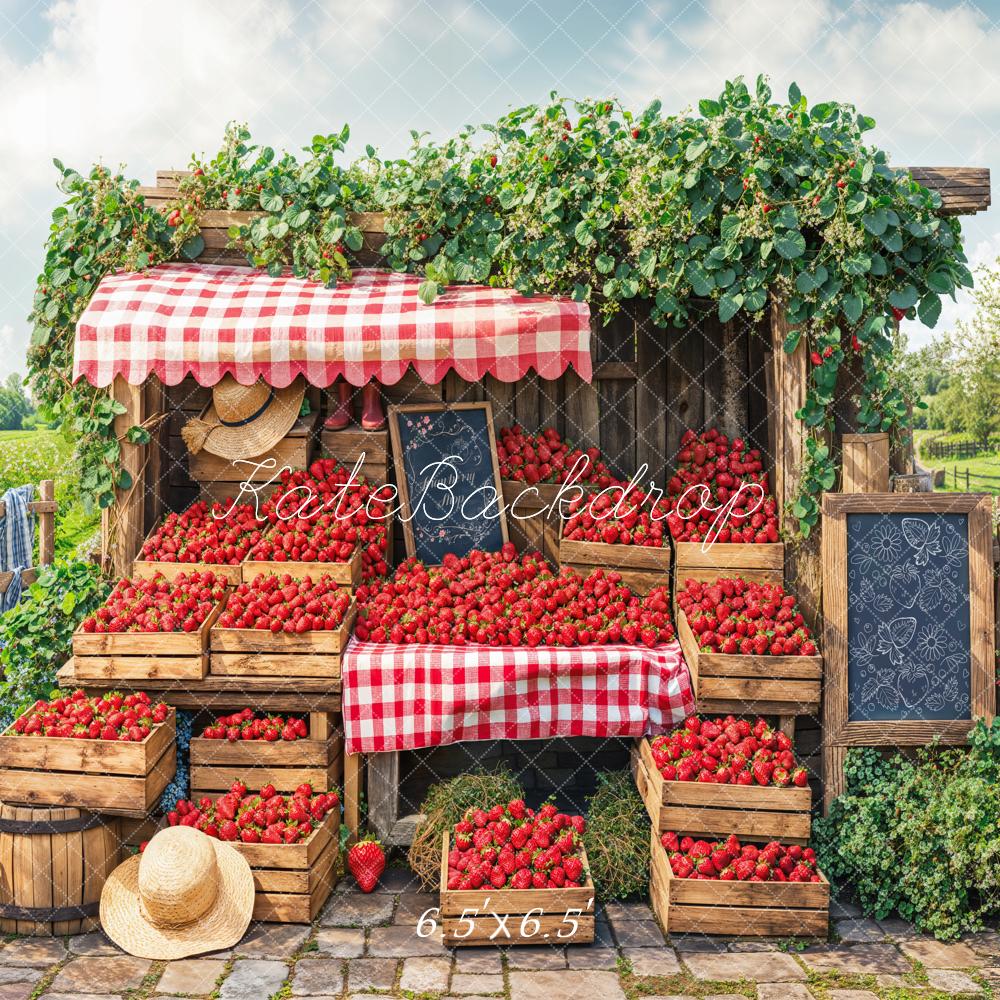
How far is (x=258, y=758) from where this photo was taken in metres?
6.52

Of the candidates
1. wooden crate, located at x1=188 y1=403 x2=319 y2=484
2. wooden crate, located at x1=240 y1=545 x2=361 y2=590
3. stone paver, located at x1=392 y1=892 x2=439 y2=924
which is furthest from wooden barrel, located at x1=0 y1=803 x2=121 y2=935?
wooden crate, located at x1=188 y1=403 x2=319 y2=484

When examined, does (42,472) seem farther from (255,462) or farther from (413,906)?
(413,906)

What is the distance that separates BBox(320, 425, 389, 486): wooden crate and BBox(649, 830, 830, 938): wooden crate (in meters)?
3.75

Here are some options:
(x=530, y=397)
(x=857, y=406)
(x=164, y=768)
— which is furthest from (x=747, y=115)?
(x=164, y=768)

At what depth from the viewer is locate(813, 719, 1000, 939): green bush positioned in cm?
592

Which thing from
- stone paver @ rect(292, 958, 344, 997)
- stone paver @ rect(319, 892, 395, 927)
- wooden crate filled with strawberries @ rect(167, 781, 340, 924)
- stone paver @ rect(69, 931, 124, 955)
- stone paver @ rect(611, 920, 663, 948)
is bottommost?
stone paver @ rect(611, 920, 663, 948)

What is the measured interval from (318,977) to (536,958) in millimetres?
1153

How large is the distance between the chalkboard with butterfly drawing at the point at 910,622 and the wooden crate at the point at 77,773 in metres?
4.30

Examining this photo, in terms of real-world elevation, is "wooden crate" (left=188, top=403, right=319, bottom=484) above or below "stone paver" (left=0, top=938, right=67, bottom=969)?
above

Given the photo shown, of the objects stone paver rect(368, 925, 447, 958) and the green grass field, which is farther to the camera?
the green grass field

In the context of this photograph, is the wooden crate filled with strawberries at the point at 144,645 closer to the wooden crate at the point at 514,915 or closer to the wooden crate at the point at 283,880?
the wooden crate at the point at 283,880

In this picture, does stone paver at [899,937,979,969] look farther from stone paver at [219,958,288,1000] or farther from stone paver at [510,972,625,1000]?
stone paver at [219,958,288,1000]

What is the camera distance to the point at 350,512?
7754 mm

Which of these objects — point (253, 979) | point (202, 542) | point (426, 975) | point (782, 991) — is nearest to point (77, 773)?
point (253, 979)
